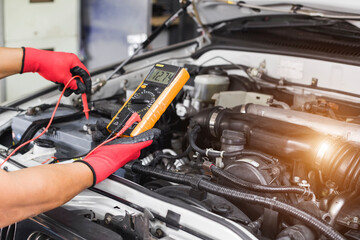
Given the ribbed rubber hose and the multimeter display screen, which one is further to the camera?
the multimeter display screen

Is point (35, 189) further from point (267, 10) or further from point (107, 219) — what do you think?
point (267, 10)

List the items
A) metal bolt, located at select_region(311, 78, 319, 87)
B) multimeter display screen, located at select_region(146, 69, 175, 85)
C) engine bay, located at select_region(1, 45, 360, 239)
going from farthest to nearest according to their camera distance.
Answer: metal bolt, located at select_region(311, 78, 319, 87) → multimeter display screen, located at select_region(146, 69, 175, 85) → engine bay, located at select_region(1, 45, 360, 239)

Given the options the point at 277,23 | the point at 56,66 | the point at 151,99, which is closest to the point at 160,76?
the point at 151,99

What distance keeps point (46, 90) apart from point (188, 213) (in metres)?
1.22

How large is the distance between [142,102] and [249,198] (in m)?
0.51

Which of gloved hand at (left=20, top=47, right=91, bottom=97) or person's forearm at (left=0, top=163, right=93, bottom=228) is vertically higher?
gloved hand at (left=20, top=47, right=91, bottom=97)

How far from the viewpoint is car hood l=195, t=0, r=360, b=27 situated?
148 cm

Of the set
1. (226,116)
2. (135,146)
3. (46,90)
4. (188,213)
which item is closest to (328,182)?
(226,116)

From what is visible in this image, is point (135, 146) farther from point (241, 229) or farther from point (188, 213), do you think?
point (241, 229)

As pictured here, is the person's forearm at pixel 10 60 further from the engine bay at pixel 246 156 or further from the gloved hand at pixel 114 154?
the gloved hand at pixel 114 154

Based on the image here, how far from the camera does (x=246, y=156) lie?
1400 millimetres

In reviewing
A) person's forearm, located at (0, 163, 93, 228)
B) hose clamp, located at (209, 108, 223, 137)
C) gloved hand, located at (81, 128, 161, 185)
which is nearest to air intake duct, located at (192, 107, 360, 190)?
hose clamp, located at (209, 108, 223, 137)

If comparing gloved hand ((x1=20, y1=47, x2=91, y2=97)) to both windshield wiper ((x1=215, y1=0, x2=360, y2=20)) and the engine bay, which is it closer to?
the engine bay

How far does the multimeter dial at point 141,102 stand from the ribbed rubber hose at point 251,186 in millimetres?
315
